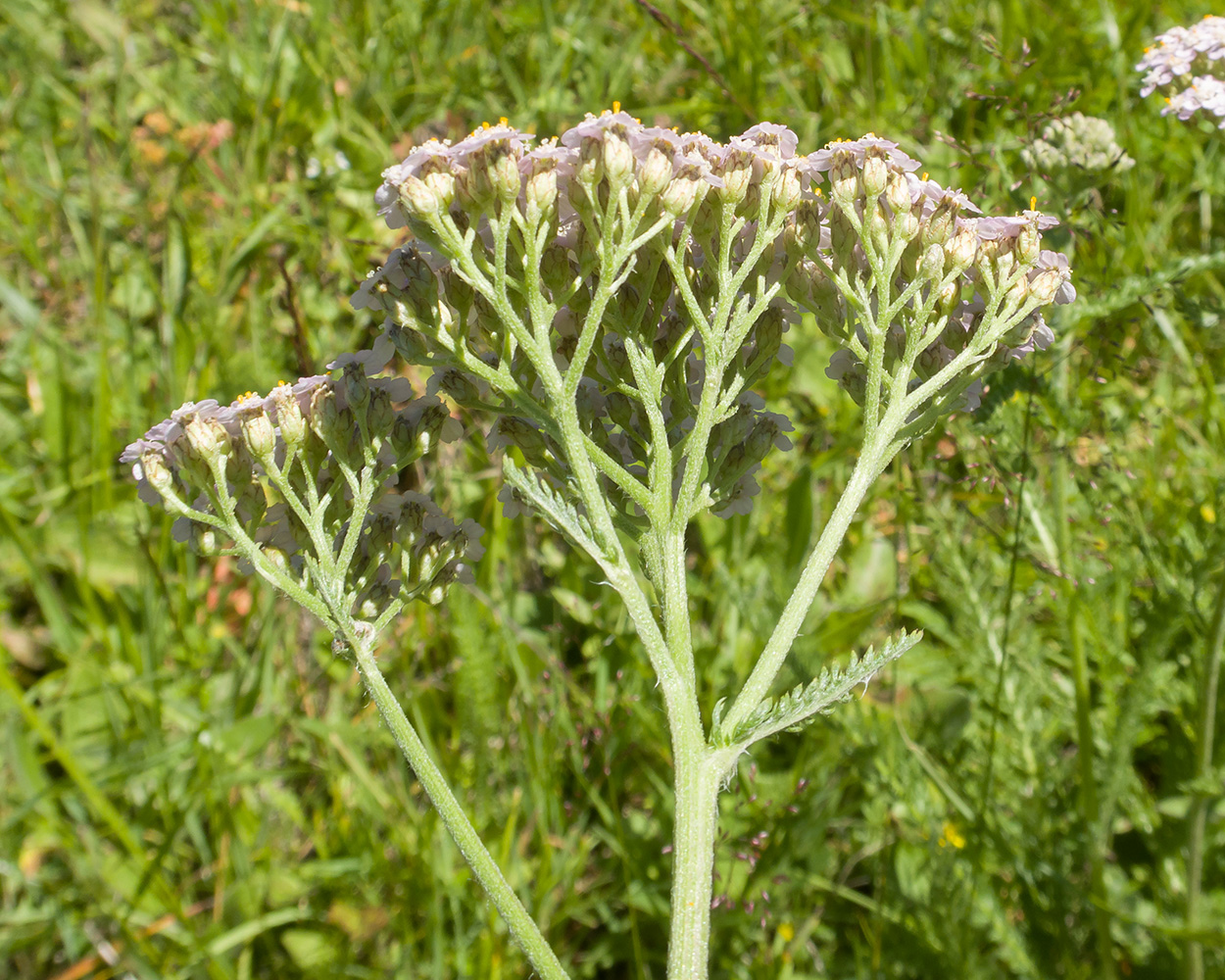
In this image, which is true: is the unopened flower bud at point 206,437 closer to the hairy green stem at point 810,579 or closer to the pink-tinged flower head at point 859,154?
the hairy green stem at point 810,579

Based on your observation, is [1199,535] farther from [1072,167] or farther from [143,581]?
[143,581]

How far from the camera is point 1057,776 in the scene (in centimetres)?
319

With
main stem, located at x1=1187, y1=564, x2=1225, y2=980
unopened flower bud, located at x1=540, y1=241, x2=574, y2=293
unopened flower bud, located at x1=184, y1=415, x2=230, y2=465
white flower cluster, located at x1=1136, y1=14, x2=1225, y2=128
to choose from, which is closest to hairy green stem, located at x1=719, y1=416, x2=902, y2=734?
→ unopened flower bud, located at x1=540, y1=241, x2=574, y2=293

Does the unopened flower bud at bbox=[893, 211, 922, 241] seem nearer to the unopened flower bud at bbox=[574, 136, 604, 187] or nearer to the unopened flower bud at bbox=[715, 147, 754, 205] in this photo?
the unopened flower bud at bbox=[715, 147, 754, 205]

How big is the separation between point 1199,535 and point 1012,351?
199 centimetres

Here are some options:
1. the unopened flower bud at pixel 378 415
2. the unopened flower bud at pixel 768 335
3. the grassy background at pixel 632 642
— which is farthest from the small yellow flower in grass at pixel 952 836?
the unopened flower bud at pixel 378 415

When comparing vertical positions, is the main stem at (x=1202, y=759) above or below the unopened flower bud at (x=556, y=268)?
below

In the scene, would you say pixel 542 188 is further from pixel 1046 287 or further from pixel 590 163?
pixel 1046 287

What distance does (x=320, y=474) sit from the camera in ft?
7.14

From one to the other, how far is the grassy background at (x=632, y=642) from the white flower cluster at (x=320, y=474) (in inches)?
40.2

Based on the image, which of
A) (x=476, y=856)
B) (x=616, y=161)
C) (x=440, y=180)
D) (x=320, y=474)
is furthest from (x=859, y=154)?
(x=476, y=856)

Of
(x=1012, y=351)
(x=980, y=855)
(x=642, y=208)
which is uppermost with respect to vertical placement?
(x=642, y=208)

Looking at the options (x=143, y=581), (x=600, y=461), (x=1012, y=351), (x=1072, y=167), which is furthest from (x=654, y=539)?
(x=143, y=581)

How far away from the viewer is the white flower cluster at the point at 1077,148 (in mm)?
2930
